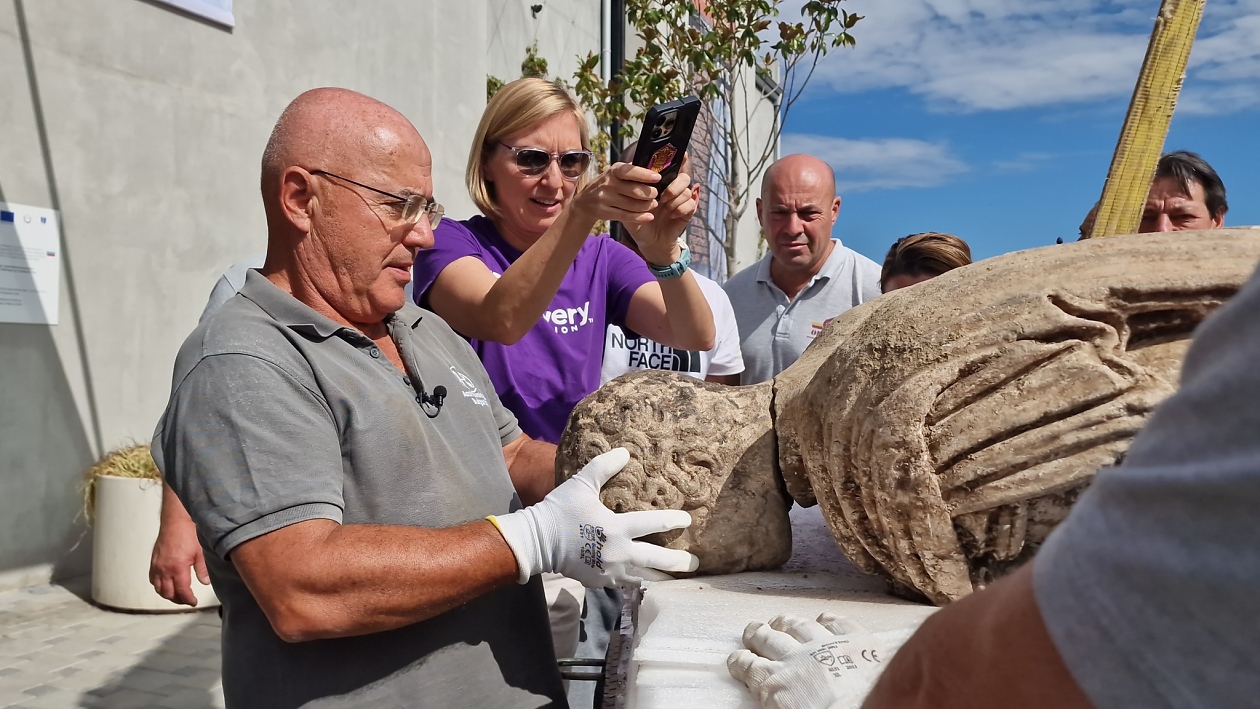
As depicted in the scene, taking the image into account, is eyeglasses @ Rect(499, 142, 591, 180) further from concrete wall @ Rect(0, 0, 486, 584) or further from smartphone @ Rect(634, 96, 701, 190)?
concrete wall @ Rect(0, 0, 486, 584)

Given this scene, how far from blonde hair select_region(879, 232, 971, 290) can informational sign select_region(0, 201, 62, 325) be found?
379cm

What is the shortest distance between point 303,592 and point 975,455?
1156 mm

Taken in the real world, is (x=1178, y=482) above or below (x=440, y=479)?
above

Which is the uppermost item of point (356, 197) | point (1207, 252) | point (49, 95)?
point (49, 95)

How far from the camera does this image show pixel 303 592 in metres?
1.38

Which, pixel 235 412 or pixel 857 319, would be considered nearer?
pixel 235 412

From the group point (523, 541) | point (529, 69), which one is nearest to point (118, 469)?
point (523, 541)

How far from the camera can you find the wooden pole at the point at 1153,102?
1876mm

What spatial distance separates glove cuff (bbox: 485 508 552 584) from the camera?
1.57 metres

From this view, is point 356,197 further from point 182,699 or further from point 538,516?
point 182,699

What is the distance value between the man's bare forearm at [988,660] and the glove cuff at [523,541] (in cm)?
93

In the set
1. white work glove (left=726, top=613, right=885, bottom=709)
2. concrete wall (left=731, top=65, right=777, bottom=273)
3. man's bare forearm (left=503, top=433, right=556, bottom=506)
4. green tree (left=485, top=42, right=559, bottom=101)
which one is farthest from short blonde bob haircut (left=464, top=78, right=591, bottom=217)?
concrete wall (left=731, top=65, right=777, bottom=273)

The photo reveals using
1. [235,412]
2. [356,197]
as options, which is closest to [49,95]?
[356,197]

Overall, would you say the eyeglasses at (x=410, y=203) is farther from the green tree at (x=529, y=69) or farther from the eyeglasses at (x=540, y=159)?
the green tree at (x=529, y=69)
